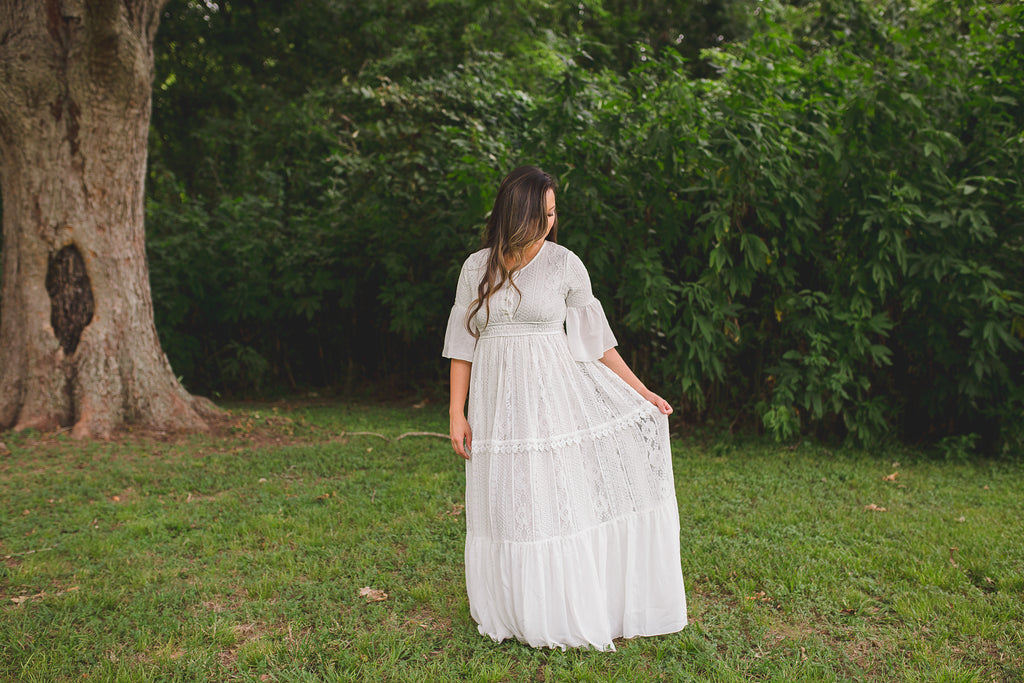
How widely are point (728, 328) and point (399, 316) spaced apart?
11.5 ft

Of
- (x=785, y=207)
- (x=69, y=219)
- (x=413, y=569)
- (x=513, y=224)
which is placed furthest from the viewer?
(x=69, y=219)

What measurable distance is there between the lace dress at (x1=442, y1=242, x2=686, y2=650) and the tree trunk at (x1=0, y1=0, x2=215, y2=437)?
4330 mm

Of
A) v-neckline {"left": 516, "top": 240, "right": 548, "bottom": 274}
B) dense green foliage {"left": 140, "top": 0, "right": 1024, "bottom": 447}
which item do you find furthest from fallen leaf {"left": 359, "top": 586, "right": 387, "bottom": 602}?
dense green foliage {"left": 140, "top": 0, "right": 1024, "bottom": 447}

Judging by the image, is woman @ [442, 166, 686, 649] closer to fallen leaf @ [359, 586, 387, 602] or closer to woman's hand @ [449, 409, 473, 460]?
woman's hand @ [449, 409, 473, 460]

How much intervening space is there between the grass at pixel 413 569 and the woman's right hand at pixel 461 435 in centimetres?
78

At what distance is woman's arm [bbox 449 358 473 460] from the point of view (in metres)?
2.93

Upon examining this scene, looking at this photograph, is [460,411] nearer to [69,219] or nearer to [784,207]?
[784,207]

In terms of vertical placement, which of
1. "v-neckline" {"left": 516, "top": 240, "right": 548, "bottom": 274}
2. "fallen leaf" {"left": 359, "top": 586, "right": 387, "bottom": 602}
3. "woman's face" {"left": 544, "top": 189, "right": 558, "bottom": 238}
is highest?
"woman's face" {"left": 544, "top": 189, "right": 558, "bottom": 238}

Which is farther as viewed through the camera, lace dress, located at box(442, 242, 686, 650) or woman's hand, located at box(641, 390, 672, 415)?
woman's hand, located at box(641, 390, 672, 415)

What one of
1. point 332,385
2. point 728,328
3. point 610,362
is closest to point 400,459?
point 728,328

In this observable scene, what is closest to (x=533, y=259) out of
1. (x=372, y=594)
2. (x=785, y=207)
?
(x=372, y=594)

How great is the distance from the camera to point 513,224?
2785 millimetres

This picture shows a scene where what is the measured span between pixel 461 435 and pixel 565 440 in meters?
0.43

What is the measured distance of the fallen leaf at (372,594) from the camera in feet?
11.1
